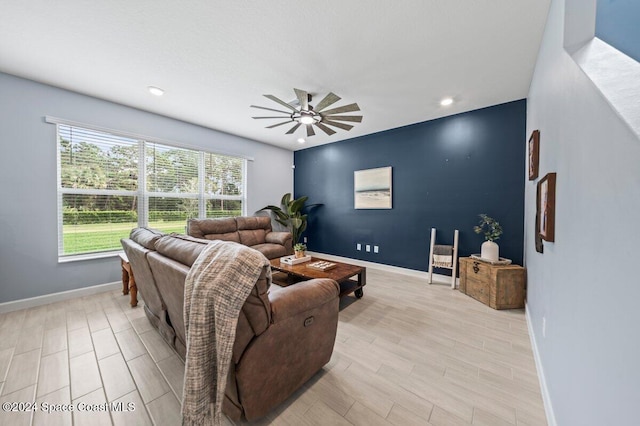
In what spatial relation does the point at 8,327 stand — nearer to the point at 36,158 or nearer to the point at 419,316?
the point at 36,158

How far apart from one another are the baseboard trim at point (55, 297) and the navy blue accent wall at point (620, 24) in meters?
5.08

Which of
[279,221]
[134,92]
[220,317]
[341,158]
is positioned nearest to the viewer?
[220,317]

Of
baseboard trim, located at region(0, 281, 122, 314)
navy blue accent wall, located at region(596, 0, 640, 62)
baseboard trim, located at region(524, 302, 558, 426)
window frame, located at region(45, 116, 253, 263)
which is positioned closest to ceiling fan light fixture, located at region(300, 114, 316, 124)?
navy blue accent wall, located at region(596, 0, 640, 62)

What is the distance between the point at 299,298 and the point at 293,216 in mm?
4005

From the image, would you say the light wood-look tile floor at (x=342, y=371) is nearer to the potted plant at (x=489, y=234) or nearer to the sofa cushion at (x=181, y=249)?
the potted plant at (x=489, y=234)

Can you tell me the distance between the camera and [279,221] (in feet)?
18.1

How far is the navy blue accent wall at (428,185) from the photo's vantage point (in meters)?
3.18

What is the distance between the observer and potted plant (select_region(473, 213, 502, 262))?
294 centimetres

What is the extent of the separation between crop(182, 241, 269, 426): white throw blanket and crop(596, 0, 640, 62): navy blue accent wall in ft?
5.80

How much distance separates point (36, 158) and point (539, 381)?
5368mm

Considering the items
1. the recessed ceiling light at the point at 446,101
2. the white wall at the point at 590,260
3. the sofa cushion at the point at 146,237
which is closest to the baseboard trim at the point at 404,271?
the white wall at the point at 590,260

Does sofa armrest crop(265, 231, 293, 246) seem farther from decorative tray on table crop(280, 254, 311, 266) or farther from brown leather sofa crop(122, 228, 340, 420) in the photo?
brown leather sofa crop(122, 228, 340, 420)

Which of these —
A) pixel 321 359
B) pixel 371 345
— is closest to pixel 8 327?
pixel 321 359

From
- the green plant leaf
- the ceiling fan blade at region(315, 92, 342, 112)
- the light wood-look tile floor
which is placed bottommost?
the light wood-look tile floor
